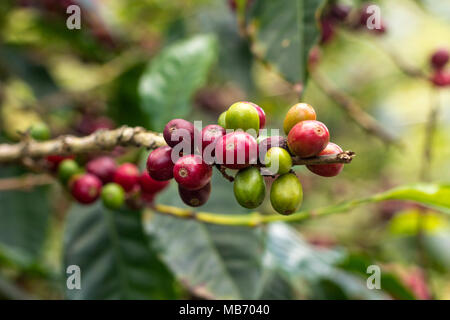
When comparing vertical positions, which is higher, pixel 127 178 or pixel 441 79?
pixel 441 79

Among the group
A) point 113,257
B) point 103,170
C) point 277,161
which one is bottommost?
point 113,257

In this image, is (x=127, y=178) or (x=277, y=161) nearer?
(x=277, y=161)

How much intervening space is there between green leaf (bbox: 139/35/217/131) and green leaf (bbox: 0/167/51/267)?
974 mm

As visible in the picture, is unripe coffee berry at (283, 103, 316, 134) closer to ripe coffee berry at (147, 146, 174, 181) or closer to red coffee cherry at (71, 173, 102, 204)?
ripe coffee berry at (147, 146, 174, 181)

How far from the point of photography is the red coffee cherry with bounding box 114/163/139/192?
1.00 m

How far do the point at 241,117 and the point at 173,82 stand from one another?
2.51 ft

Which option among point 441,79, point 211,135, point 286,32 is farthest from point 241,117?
point 441,79

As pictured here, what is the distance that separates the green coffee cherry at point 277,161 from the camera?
2.04 ft

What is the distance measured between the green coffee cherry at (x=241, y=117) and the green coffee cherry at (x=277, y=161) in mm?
61

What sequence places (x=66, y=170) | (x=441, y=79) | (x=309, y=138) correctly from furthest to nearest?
(x=441, y=79)
(x=66, y=170)
(x=309, y=138)

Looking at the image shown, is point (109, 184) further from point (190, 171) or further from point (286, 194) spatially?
point (286, 194)

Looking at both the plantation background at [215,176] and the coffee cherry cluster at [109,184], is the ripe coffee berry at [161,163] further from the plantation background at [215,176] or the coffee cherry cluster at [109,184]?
the plantation background at [215,176]

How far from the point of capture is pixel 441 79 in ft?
5.26

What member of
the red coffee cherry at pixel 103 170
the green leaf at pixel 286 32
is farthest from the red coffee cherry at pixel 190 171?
the green leaf at pixel 286 32
